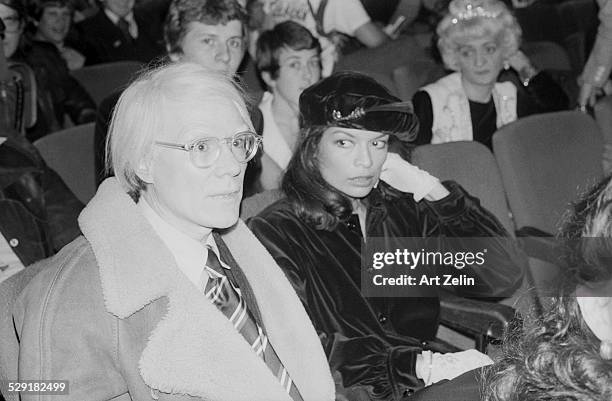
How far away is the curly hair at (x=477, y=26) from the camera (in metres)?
3.24

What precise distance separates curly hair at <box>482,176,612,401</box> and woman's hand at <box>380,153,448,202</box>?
1120mm

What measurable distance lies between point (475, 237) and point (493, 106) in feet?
2.91

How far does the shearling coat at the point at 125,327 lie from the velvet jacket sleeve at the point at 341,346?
515 mm

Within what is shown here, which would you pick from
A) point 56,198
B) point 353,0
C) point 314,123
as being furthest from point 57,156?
point 353,0

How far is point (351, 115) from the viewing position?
218 centimetres

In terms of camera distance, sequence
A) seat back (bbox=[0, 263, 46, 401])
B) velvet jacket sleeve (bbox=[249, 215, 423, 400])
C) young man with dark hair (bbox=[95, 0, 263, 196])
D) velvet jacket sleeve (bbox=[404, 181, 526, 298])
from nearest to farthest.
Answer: seat back (bbox=[0, 263, 46, 401])
velvet jacket sleeve (bbox=[249, 215, 423, 400])
velvet jacket sleeve (bbox=[404, 181, 526, 298])
young man with dark hair (bbox=[95, 0, 263, 196])

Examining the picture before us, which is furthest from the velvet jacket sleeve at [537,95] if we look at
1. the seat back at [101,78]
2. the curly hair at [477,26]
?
the seat back at [101,78]

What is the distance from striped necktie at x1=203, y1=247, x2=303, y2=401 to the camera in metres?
1.61

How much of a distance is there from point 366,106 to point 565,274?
1.09 metres

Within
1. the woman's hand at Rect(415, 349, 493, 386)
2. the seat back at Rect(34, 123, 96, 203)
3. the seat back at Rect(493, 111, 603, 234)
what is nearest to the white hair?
the woman's hand at Rect(415, 349, 493, 386)

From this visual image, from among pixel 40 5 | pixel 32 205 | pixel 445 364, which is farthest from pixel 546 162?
pixel 40 5

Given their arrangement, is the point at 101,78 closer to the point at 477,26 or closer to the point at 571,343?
the point at 477,26

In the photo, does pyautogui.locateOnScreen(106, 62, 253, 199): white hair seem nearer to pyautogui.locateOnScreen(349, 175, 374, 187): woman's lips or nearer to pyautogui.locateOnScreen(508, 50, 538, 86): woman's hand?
pyautogui.locateOnScreen(349, 175, 374, 187): woman's lips

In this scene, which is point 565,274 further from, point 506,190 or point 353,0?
point 353,0
